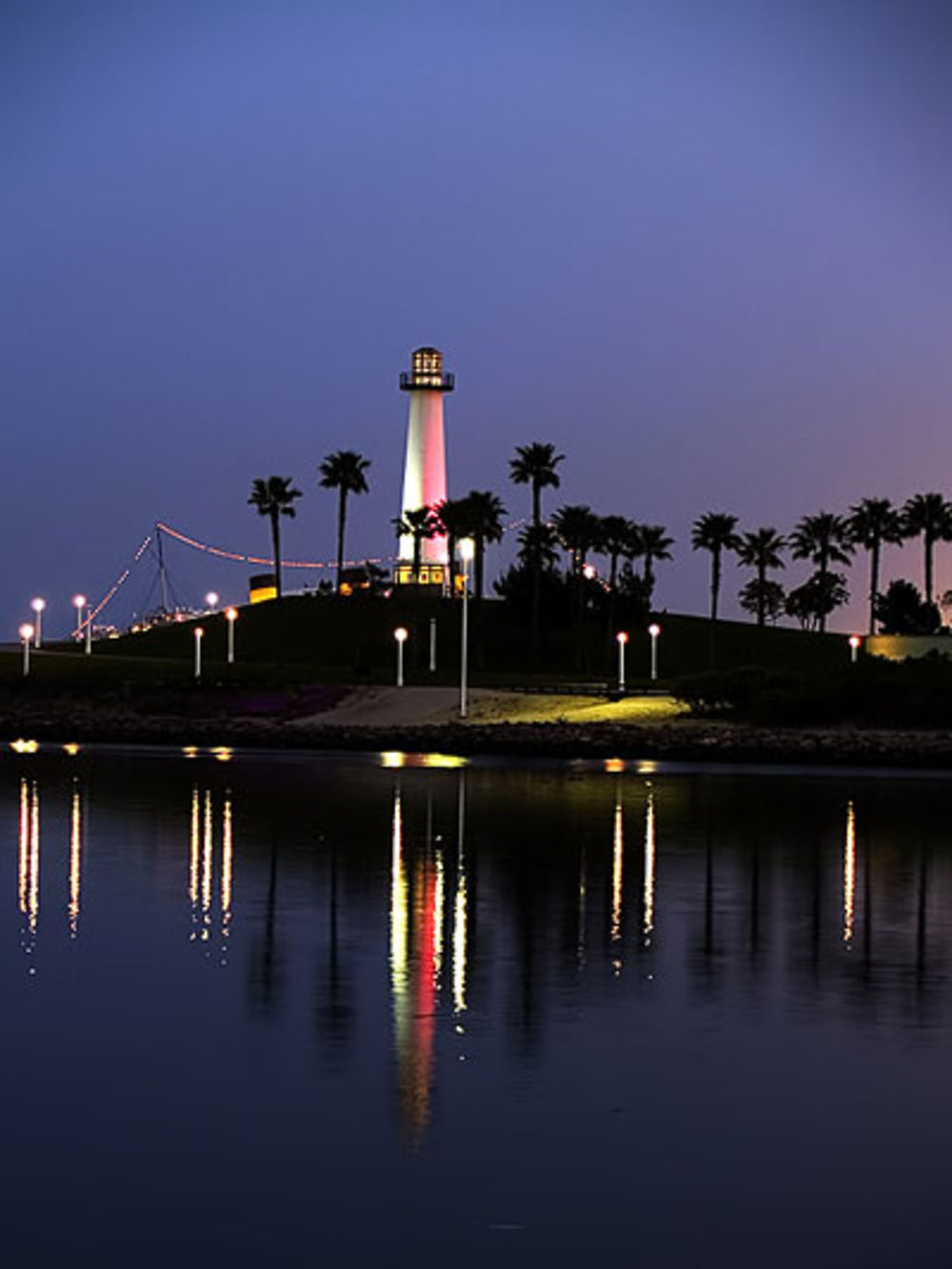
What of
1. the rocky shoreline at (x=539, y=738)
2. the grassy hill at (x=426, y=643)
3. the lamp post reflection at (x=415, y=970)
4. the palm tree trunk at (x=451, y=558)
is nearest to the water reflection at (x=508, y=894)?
the lamp post reflection at (x=415, y=970)

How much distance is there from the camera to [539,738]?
70062 millimetres

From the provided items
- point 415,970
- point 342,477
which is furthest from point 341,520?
point 415,970

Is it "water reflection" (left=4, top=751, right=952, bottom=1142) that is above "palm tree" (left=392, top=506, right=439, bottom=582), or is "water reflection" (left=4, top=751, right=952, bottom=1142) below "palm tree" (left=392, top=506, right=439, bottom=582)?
below

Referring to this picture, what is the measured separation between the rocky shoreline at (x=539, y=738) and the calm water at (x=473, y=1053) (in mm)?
30623

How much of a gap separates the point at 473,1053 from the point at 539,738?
53.4 meters

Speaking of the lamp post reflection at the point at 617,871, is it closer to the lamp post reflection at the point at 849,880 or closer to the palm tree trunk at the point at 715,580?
the lamp post reflection at the point at 849,880

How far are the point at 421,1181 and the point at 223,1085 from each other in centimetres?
304

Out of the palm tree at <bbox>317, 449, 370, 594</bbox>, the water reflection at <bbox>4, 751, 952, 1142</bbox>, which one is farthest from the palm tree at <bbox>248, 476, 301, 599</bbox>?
the water reflection at <bbox>4, 751, 952, 1142</bbox>

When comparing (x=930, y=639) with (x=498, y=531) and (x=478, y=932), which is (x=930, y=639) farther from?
(x=478, y=932)

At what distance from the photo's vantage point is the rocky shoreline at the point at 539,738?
2596 inches

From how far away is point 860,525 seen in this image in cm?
16962

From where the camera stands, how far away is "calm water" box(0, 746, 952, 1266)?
39.7ft

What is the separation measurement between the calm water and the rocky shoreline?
30623 millimetres

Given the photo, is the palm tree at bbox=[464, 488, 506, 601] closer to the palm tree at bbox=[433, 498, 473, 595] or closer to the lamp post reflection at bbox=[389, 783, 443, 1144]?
the palm tree at bbox=[433, 498, 473, 595]
